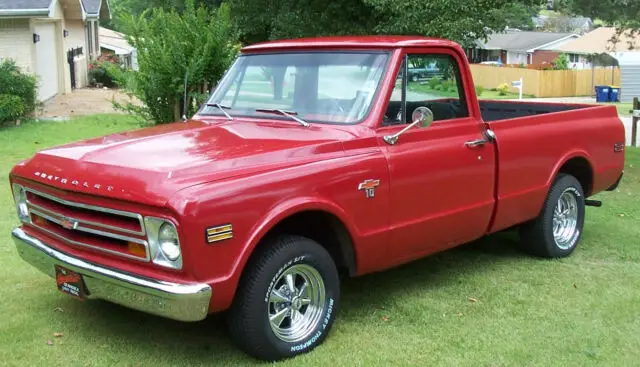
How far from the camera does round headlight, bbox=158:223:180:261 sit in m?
3.72

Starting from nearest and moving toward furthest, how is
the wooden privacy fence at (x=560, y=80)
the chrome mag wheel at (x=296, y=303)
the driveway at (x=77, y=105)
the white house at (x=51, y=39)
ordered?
the chrome mag wheel at (x=296, y=303), the white house at (x=51, y=39), the driveway at (x=77, y=105), the wooden privacy fence at (x=560, y=80)

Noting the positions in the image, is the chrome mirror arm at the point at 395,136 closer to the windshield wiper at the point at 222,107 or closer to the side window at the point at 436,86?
the side window at the point at 436,86

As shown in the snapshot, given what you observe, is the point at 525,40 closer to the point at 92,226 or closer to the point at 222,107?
the point at 222,107

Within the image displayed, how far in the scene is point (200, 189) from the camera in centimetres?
374

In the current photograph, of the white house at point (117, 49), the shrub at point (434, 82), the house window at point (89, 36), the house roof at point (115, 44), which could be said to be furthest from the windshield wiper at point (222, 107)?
the house roof at point (115, 44)

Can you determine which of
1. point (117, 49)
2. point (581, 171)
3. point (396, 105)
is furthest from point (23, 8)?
point (117, 49)

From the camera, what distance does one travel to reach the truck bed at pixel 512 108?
7.43 meters

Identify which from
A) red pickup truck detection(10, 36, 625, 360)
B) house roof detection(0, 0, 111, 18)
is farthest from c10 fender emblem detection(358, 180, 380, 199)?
house roof detection(0, 0, 111, 18)

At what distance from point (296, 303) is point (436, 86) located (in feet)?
7.19

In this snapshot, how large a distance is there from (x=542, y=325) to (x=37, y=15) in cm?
1739

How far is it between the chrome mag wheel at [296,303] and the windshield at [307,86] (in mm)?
1133

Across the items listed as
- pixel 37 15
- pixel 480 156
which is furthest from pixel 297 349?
pixel 37 15

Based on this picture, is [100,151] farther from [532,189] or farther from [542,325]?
[532,189]

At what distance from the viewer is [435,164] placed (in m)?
5.07
